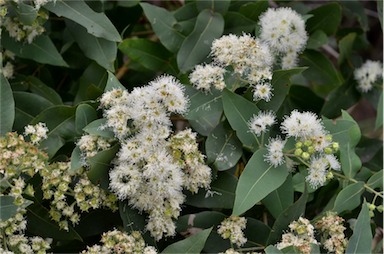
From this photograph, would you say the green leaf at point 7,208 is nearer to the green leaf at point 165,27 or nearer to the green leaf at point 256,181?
the green leaf at point 256,181

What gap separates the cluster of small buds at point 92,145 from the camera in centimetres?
179

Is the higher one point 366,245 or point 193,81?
point 193,81

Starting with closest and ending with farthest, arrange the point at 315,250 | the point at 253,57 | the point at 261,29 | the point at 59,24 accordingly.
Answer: the point at 315,250 → the point at 253,57 → the point at 261,29 → the point at 59,24

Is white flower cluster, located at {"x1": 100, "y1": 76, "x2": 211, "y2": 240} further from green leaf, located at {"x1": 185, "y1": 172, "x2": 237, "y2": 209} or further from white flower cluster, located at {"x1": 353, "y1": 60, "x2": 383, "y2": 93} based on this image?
white flower cluster, located at {"x1": 353, "y1": 60, "x2": 383, "y2": 93}

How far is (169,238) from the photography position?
1.95 m

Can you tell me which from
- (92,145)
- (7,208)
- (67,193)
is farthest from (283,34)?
(7,208)

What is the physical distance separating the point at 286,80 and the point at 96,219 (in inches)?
25.8

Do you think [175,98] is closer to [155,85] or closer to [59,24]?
[155,85]

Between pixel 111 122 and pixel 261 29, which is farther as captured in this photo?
pixel 261 29

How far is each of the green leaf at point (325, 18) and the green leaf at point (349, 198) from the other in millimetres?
826

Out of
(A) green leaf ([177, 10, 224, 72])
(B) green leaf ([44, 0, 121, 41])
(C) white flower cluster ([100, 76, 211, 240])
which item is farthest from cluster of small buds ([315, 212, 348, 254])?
(B) green leaf ([44, 0, 121, 41])

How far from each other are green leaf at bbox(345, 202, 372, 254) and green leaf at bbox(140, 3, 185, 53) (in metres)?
0.88

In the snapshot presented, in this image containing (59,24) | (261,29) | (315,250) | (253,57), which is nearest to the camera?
(315,250)

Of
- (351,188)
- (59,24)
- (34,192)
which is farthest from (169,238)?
(59,24)
